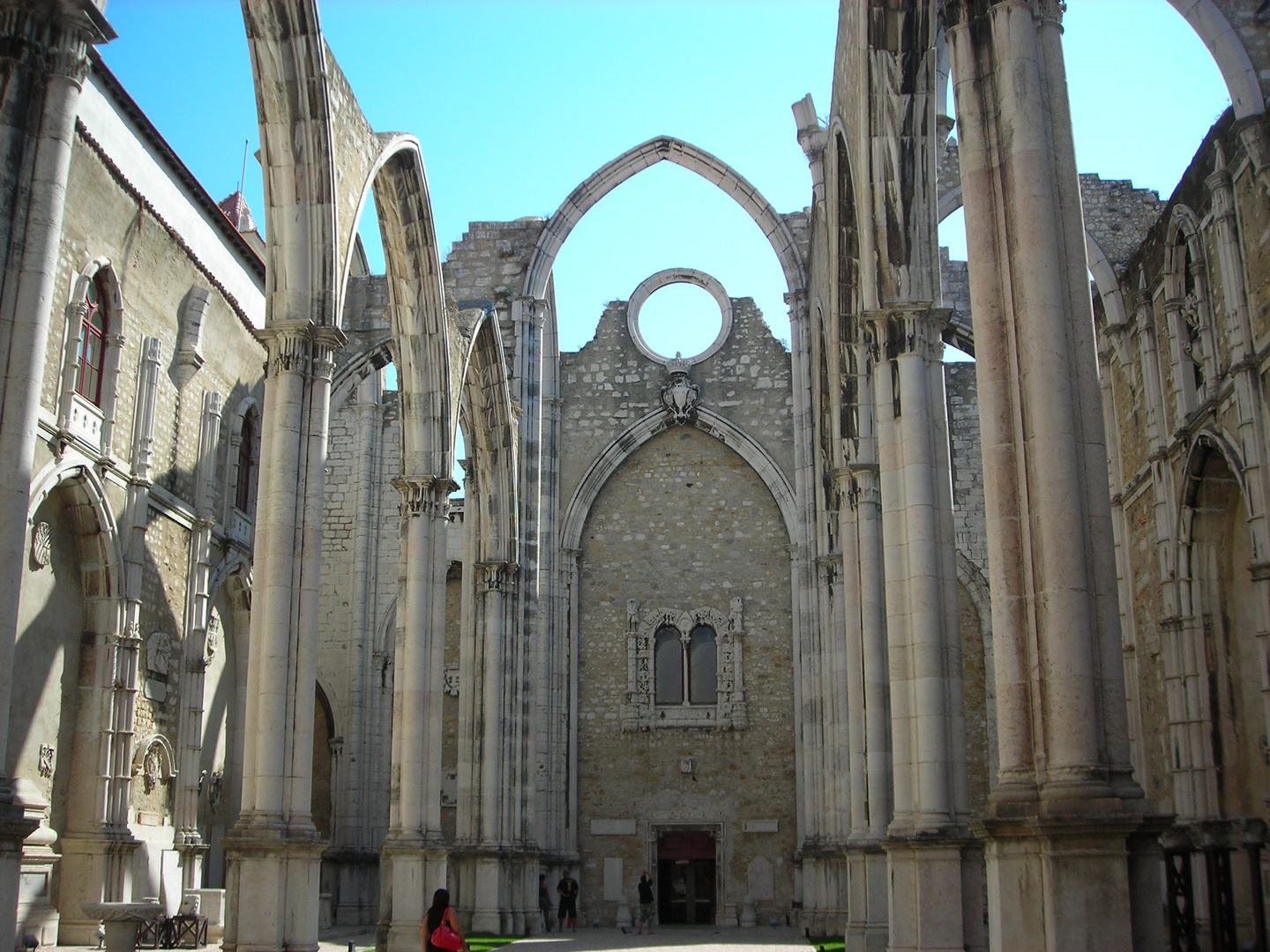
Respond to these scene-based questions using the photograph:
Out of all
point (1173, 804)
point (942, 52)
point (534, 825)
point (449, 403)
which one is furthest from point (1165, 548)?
point (534, 825)

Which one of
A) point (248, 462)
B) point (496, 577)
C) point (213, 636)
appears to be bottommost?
point (213, 636)

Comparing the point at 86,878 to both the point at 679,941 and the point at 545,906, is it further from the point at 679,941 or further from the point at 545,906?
the point at 545,906

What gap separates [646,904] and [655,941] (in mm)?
2505

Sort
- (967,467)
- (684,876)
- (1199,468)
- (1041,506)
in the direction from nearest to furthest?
(1041,506), (1199,468), (684,876), (967,467)

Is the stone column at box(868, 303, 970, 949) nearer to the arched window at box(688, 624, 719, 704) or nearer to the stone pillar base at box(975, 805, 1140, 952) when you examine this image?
the stone pillar base at box(975, 805, 1140, 952)

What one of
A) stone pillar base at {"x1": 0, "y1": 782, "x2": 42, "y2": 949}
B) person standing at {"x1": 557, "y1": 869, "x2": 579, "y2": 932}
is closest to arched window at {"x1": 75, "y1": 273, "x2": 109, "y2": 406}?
stone pillar base at {"x1": 0, "y1": 782, "x2": 42, "y2": 949}

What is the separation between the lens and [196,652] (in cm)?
1736

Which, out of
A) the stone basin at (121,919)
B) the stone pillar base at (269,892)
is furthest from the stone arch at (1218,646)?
the stone basin at (121,919)

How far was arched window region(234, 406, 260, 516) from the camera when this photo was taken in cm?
1959

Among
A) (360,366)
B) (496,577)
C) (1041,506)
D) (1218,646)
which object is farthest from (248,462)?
(1041,506)

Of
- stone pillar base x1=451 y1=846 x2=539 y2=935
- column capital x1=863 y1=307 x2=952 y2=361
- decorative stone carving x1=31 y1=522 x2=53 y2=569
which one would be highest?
column capital x1=863 y1=307 x2=952 y2=361

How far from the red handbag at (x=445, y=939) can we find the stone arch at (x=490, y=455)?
1186cm

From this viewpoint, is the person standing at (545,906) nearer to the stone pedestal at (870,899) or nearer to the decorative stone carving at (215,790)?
the decorative stone carving at (215,790)

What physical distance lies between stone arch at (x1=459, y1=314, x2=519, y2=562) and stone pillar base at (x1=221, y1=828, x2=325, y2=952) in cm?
966
